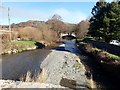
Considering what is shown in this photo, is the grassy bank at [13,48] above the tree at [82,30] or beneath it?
beneath

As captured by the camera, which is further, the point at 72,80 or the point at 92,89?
the point at 72,80

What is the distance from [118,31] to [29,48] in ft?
101

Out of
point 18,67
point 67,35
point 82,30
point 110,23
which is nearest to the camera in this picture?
point 18,67

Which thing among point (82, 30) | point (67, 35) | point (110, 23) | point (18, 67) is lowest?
point (67, 35)

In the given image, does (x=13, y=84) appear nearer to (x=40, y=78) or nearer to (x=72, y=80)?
(x=40, y=78)

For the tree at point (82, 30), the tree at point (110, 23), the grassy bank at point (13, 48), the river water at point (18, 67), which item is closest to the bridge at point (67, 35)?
the tree at point (82, 30)

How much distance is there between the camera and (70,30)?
480 feet

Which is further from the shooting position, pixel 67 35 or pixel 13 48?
pixel 67 35

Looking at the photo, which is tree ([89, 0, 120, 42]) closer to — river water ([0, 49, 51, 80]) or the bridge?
river water ([0, 49, 51, 80])

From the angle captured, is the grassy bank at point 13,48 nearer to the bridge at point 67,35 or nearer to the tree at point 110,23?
the tree at point 110,23

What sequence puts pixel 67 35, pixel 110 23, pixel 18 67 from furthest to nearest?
pixel 67 35 → pixel 110 23 → pixel 18 67

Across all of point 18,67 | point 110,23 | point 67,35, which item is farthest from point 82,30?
point 18,67

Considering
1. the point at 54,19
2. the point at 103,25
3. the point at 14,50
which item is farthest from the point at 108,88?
the point at 54,19

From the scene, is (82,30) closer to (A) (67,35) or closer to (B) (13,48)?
(A) (67,35)
